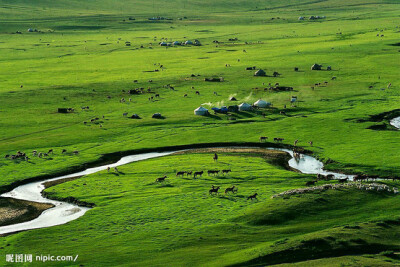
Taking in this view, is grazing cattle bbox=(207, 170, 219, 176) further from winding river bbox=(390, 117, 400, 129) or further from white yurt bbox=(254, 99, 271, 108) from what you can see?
white yurt bbox=(254, 99, 271, 108)

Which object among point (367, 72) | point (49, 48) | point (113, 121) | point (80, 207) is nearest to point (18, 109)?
point (113, 121)

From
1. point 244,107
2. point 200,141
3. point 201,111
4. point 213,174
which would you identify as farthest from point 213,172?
point 244,107

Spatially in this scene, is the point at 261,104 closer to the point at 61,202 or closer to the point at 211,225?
the point at 61,202

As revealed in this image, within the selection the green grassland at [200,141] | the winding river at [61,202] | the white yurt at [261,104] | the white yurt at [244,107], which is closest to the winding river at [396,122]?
the green grassland at [200,141]

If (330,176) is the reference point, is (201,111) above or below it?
above

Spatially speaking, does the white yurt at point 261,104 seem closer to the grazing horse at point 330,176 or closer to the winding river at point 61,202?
the winding river at point 61,202

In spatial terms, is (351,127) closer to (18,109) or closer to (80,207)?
(80,207)
